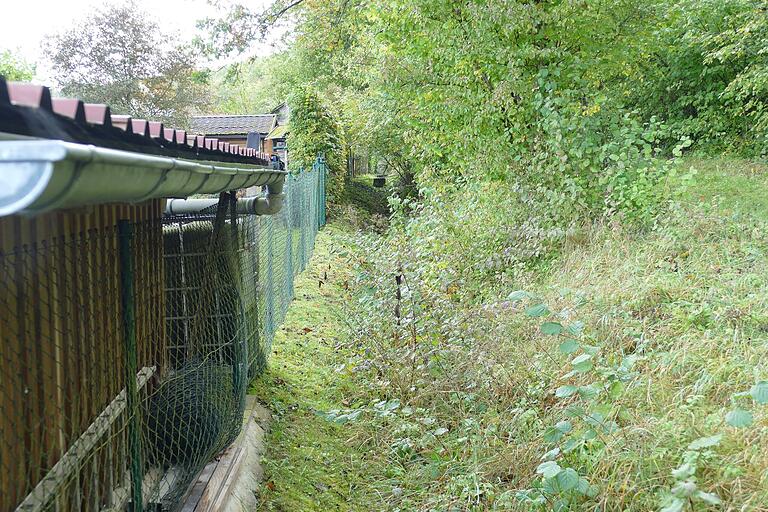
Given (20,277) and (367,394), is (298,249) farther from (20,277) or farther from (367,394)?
(20,277)

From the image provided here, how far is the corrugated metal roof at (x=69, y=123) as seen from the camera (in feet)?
5.16

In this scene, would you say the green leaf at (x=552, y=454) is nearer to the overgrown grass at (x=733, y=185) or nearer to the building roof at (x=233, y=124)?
the overgrown grass at (x=733, y=185)

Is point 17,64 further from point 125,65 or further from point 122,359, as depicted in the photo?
point 122,359

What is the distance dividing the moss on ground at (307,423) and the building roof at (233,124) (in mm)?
18568

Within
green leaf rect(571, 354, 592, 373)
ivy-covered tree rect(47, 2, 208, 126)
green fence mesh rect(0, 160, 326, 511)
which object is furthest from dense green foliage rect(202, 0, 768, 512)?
ivy-covered tree rect(47, 2, 208, 126)

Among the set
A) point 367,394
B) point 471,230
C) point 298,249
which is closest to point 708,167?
point 471,230

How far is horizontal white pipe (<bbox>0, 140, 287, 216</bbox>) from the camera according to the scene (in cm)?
124


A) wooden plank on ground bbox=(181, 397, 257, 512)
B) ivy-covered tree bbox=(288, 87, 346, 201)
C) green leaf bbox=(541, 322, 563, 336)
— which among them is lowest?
wooden plank on ground bbox=(181, 397, 257, 512)

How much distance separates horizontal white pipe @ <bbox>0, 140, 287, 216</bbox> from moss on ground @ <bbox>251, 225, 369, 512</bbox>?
317 cm

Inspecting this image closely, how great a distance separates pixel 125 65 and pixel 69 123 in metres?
30.4

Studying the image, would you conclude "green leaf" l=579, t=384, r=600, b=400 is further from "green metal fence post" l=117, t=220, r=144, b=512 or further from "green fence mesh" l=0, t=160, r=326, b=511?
"green metal fence post" l=117, t=220, r=144, b=512

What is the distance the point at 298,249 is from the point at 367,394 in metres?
5.41

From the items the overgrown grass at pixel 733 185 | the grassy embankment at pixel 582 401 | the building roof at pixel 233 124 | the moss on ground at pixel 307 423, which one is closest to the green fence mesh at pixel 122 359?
the moss on ground at pixel 307 423

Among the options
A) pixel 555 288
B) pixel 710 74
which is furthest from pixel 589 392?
pixel 710 74
